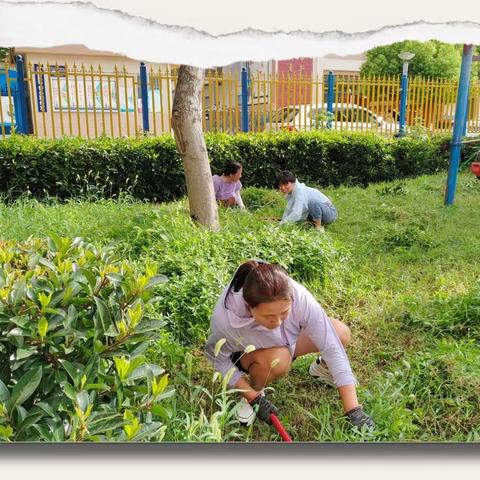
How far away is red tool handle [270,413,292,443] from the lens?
1.92 metres

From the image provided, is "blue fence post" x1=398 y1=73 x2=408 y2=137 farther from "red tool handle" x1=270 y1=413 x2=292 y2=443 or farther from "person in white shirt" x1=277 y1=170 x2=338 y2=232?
"red tool handle" x1=270 y1=413 x2=292 y2=443

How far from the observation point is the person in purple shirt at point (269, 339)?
6.12 ft

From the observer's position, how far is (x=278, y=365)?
2064 mm

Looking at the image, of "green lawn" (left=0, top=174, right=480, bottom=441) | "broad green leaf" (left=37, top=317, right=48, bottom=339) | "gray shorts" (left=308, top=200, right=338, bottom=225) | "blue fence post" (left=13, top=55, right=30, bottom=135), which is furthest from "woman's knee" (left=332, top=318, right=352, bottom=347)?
"blue fence post" (left=13, top=55, right=30, bottom=135)

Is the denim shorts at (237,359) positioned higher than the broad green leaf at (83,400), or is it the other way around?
the broad green leaf at (83,400)

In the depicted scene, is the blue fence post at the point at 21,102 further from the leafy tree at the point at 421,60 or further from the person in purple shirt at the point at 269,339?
the leafy tree at the point at 421,60

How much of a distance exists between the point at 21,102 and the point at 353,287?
1.84 metres

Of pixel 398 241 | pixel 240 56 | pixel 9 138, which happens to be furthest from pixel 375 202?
pixel 9 138

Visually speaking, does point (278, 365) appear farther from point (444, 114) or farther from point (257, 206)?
point (444, 114)

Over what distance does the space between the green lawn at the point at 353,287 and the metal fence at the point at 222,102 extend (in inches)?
13.9

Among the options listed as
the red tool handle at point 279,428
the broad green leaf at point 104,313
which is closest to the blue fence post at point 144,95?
the broad green leaf at point 104,313

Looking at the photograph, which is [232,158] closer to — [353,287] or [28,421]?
[353,287]

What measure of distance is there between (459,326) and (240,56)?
5.04 ft

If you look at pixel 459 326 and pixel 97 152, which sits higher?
pixel 97 152
